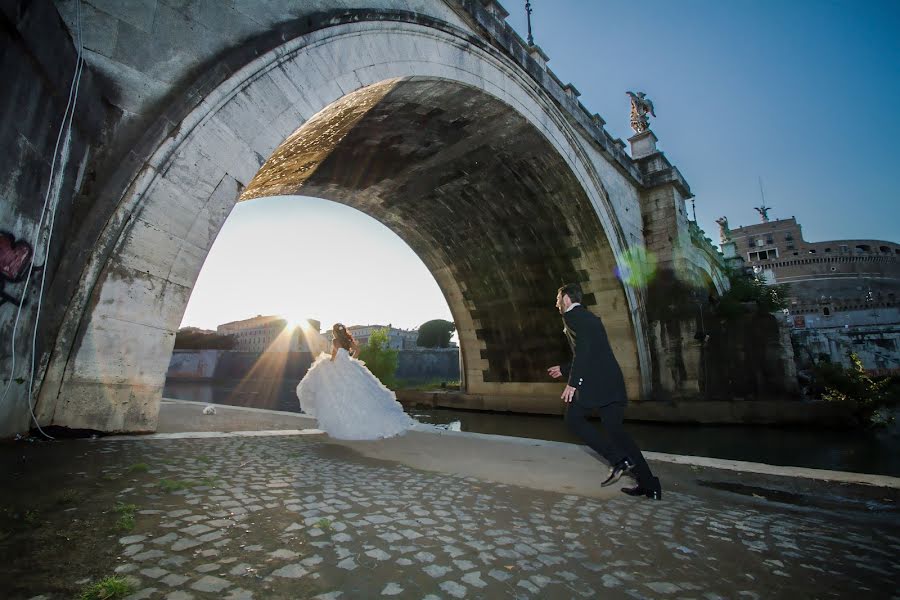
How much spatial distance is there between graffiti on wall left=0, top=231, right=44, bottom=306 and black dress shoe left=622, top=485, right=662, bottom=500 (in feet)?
15.3

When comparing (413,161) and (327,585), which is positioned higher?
(413,161)

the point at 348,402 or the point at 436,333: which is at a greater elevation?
the point at 436,333

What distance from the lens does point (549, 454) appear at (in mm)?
4309

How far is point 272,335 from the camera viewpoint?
2867 inches

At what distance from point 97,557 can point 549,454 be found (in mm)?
3657

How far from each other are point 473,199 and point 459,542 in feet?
36.5

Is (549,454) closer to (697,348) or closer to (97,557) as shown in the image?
(97,557)

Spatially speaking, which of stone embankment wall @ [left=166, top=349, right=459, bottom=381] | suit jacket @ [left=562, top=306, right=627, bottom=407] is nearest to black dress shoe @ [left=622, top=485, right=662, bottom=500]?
suit jacket @ [left=562, top=306, right=627, bottom=407]

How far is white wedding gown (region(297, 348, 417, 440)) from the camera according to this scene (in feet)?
17.1

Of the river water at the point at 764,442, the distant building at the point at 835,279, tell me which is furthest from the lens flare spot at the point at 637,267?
the distant building at the point at 835,279

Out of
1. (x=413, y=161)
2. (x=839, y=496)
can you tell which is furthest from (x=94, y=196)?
(x=413, y=161)

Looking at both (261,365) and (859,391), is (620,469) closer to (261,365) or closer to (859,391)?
(859,391)

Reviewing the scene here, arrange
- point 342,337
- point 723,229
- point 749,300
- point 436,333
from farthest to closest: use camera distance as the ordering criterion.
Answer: point 436,333 < point 723,229 < point 749,300 < point 342,337

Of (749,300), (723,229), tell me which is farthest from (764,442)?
(723,229)
